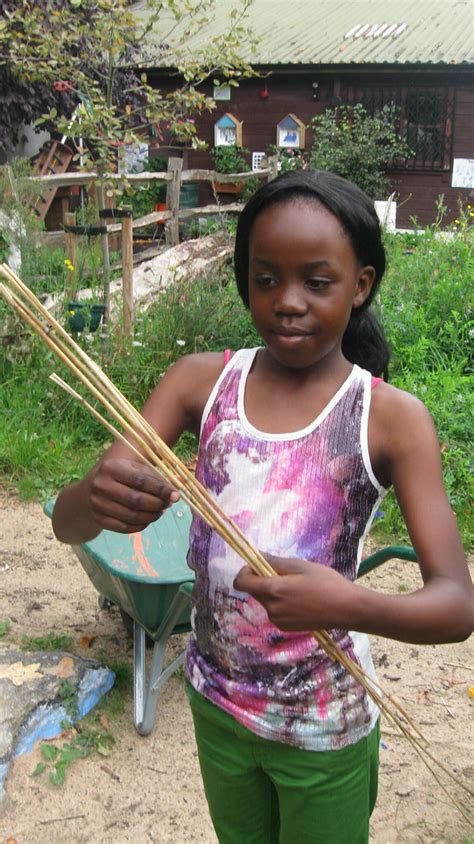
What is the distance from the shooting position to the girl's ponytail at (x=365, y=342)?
152 centimetres

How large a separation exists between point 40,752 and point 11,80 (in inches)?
346

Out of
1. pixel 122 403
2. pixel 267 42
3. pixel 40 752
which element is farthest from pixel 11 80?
pixel 122 403

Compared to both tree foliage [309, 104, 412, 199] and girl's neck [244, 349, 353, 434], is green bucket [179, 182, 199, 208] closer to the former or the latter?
tree foliage [309, 104, 412, 199]

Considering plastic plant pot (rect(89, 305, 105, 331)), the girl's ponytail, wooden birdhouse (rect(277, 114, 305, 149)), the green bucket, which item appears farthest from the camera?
the green bucket

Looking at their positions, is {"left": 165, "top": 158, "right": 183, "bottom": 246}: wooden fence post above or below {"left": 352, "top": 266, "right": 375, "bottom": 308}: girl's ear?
below

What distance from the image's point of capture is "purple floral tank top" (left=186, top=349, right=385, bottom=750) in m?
1.30

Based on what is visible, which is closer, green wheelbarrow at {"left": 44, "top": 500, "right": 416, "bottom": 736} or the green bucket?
green wheelbarrow at {"left": 44, "top": 500, "right": 416, "bottom": 736}

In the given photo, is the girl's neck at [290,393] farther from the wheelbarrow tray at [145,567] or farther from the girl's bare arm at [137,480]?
the wheelbarrow tray at [145,567]

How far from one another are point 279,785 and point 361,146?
44.0ft

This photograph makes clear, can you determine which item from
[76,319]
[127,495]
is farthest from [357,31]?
[127,495]

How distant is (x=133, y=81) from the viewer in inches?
400

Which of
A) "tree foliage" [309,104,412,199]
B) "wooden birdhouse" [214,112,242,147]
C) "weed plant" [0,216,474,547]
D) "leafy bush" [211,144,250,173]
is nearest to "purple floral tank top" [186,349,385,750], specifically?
"weed plant" [0,216,474,547]

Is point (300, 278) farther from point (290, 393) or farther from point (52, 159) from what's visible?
point (52, 159)

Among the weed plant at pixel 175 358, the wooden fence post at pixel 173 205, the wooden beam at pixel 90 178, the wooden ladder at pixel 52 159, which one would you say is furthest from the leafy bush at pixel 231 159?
the weed plant at pixel 175 358
